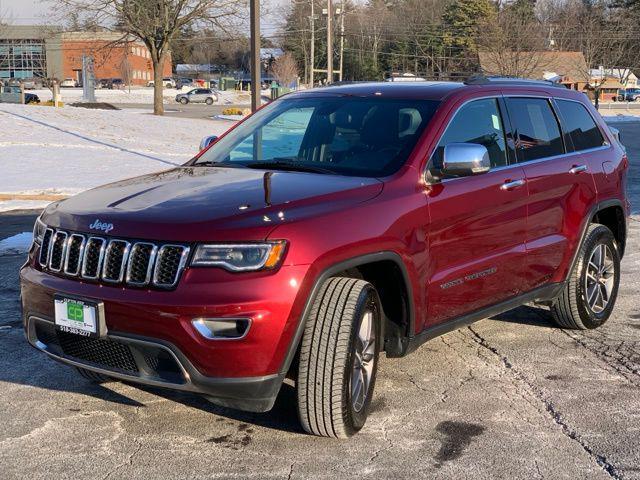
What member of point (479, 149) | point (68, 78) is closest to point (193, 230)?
point (479, 149)

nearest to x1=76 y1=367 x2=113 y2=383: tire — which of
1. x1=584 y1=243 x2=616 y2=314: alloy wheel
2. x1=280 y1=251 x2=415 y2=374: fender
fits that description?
x1=280 y1=251 x2=415 y2=374: fender

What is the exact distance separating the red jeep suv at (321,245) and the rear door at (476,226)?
12mm

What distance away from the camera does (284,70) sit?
78500mm

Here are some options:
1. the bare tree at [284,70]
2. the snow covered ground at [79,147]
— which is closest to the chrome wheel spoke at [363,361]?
the snow covered ground at [79,147]

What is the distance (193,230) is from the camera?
3.71 m

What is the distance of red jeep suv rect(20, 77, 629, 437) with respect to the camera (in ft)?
12.1

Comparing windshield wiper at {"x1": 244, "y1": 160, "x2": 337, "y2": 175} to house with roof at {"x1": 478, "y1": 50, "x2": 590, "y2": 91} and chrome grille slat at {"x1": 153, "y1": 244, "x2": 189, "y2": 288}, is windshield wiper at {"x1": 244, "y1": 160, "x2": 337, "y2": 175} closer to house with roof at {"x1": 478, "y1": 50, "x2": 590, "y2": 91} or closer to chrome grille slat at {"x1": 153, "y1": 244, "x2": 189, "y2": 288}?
chrome grille slat at {"x1": 153, "y1": 244, "x2": 189, "y2": 288}

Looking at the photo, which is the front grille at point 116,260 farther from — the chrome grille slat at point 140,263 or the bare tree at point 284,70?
the bare tree at point 284,70

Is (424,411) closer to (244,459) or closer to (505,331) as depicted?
(244,459)

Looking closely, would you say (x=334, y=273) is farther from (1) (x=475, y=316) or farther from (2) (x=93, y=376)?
(2) (x=93, y=376)

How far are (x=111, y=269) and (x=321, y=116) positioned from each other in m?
2.00

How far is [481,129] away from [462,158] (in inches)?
30.2

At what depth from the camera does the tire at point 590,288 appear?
19.9 ft

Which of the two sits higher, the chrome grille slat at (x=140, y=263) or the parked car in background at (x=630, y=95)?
the chrome grille slat at (x=140, y=263)
